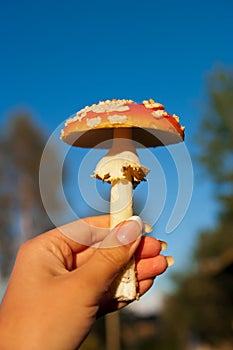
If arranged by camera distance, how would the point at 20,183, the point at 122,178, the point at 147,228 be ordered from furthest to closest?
the point at 20,183
the point at 147,228
the point at 122,178

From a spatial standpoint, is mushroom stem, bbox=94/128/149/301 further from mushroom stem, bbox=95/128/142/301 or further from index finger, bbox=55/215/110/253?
index finger, bbox=55/215/110/253

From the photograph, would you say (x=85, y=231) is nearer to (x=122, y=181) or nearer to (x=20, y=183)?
(x=122, y=181)

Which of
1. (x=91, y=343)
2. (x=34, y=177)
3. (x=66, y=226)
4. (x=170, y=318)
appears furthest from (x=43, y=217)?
(x=170, y=318)

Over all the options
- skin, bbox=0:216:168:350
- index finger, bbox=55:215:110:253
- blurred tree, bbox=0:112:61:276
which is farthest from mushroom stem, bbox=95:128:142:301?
blurred tree, bbox=0:112:61:276

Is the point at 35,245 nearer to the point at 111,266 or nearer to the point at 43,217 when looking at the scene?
the point at 111,266

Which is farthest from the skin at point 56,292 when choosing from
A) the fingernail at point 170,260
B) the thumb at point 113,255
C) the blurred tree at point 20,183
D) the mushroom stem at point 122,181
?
the blurred tree at point 20,183

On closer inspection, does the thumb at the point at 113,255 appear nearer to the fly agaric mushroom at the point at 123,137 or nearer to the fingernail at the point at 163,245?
the fly agaric mushroom at the point at 123,137

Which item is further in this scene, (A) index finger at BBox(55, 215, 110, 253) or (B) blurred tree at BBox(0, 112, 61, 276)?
(B) blurred tree at BBox(0, 112, 61, 276)

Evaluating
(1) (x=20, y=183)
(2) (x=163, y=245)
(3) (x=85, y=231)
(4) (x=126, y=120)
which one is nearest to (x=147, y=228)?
(2) (x=163, y=245)
